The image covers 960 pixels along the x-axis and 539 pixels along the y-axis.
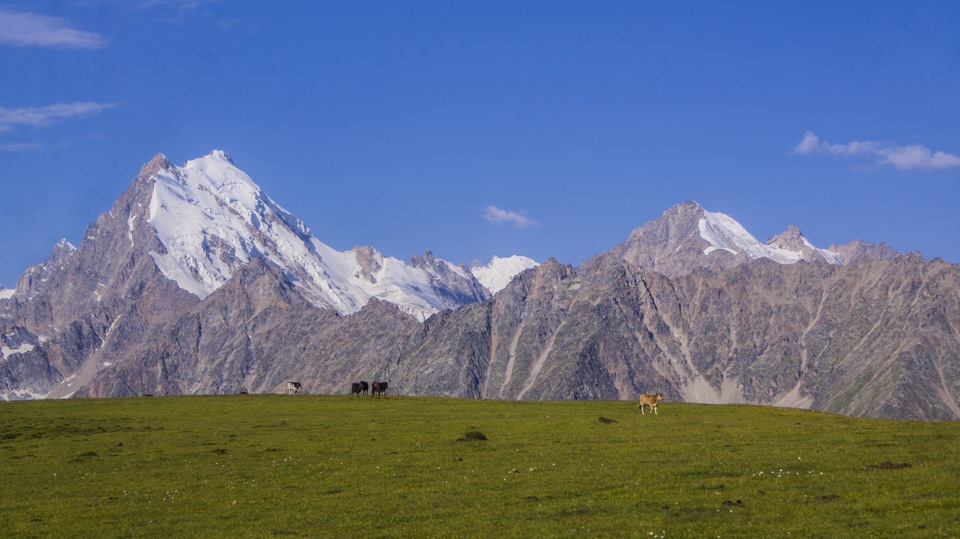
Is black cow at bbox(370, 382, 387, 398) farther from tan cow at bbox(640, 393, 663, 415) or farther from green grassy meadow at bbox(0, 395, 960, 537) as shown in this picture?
tan cow at bbox(640, 393, 663, 415)

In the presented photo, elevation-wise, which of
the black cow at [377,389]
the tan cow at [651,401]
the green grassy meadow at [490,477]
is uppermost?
the black cow at [377,389]

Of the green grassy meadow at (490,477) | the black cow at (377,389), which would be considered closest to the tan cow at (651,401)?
the green grassy meadow at (490,477)

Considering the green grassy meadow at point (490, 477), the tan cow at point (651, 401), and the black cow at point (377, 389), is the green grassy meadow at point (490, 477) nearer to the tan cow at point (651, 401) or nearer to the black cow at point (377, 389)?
the tan cow at point (651, 401)

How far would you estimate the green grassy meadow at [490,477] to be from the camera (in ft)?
123

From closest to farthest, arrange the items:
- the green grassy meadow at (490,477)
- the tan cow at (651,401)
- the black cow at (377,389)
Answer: the green grassy meadow at (490,477) < the tan cow at (651,401) < the black cow at (377,389)

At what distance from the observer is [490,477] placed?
4828 cm

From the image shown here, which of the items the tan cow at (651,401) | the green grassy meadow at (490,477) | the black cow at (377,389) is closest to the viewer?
the green grassy meadow at (490,477)

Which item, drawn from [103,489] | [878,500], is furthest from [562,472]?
[103,489]

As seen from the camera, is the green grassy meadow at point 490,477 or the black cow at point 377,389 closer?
the green grassy meadow at point 490,477

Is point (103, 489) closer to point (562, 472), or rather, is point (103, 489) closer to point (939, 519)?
point (562, 472)

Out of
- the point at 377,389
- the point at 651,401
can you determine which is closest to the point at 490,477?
the point at 651,401

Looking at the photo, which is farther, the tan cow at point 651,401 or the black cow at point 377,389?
the black cow at point 377,389

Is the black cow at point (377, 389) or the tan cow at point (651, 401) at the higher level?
the black cow at point (377, 389)

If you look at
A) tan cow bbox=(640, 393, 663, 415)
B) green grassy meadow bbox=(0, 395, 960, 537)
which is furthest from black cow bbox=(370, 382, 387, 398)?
tan cow bbox=(640, 393, 663, 415)
